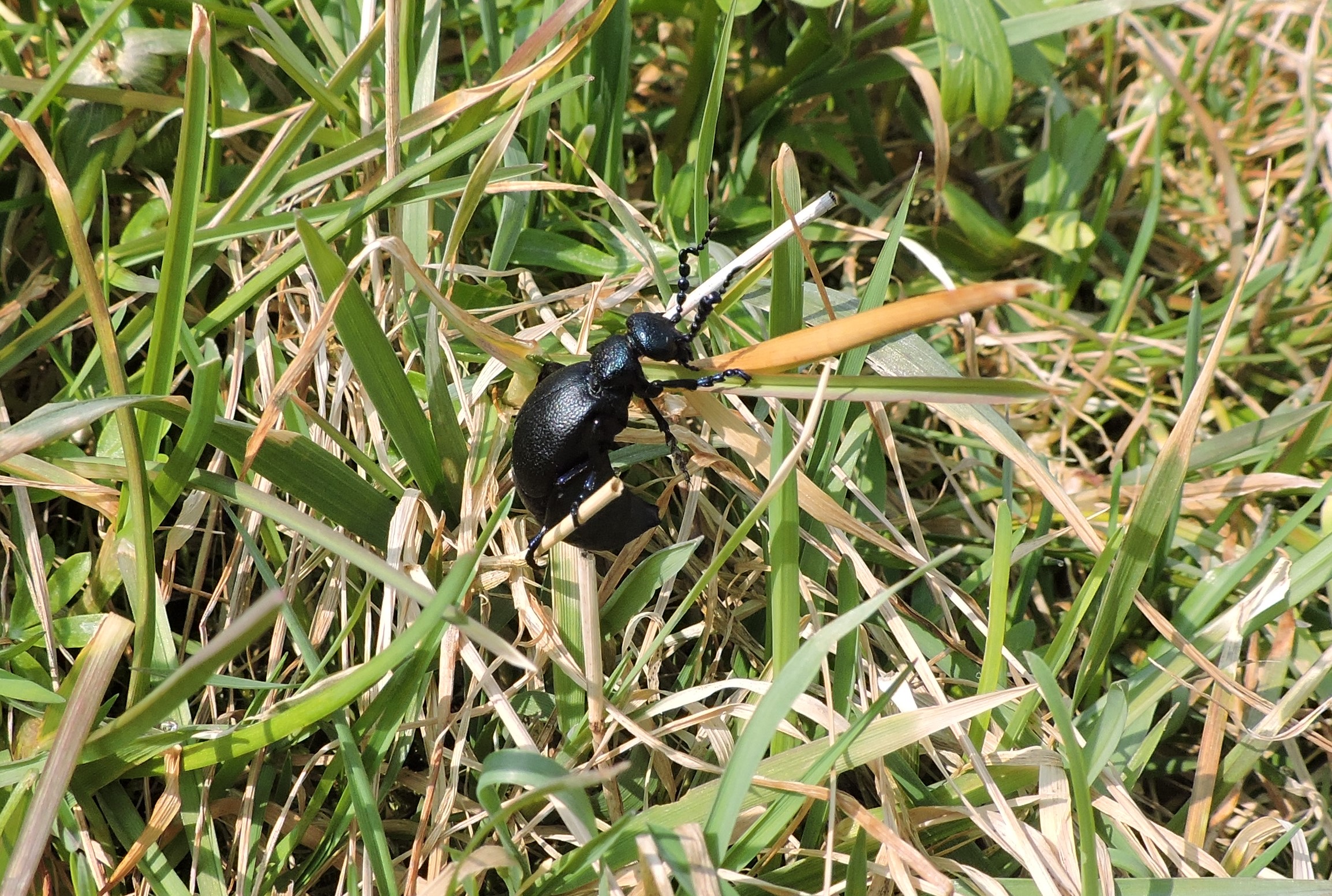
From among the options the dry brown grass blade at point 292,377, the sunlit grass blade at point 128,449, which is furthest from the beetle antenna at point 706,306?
the sunlit grass blade at point 128,449

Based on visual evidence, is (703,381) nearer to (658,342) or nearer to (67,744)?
(658,342)

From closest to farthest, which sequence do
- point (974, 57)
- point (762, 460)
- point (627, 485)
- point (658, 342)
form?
point (762, 460) < point (658, 342) < point (627, 485) < point (974, 57)

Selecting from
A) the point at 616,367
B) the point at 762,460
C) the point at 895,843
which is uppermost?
the point at 616,367

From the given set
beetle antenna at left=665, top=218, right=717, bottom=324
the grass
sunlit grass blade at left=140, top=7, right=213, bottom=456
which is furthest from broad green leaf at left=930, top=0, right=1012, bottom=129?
sunlit grass blade at left=140, top=7, right=213, bottom=456

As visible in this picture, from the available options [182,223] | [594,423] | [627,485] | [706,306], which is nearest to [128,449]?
[182,223]

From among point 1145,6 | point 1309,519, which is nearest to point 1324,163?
point 1145,6

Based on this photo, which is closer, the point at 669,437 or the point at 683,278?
the point at 669,437

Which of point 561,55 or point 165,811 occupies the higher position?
point 561,55
